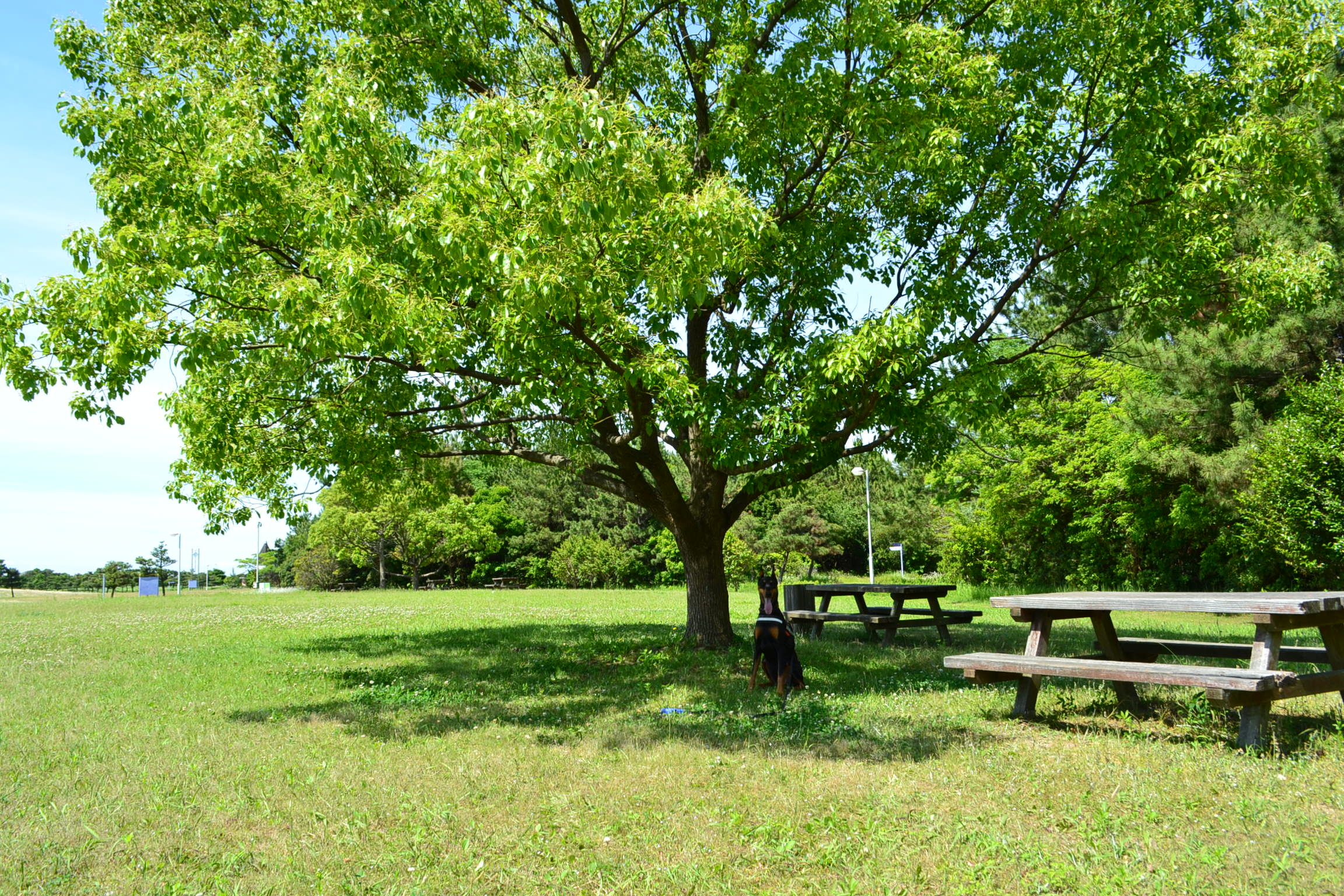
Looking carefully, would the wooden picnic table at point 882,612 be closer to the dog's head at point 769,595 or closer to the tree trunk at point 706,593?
the tree trunk at point 706,593

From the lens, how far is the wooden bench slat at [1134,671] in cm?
585

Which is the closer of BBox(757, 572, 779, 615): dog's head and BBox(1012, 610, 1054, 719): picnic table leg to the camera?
BBox(1012, 610, 1054, 719): picnic table leg

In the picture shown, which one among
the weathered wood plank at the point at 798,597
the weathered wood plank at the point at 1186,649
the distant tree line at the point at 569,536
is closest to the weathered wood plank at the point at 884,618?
the weathered wood plank at the point at 798,597

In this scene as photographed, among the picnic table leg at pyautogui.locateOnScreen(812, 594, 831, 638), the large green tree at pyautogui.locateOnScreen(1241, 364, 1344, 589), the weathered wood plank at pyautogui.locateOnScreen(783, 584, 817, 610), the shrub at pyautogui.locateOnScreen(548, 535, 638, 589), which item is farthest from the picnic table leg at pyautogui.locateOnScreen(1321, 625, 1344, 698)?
the shrub at pyautogui.locateOnScreen(548, 535, 638, 589)

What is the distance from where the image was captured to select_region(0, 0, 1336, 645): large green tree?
24.1 ft

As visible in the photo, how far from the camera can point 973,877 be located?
413 centimetres

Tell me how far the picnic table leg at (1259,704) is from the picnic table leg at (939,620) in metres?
7.08

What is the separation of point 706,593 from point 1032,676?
5884 mm

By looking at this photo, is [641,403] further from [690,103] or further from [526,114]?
[690,103]

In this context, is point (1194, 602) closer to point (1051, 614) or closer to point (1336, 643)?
point (1051, 614)

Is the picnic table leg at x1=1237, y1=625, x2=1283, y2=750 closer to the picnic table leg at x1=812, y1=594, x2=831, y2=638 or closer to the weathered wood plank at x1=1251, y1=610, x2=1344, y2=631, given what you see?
the weathered wood plank at x1=1251, y1=610, x2=1344, y2=631

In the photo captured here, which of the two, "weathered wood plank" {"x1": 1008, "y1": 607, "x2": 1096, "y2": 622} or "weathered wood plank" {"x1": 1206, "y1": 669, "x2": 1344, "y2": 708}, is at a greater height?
"weathered wood plank" {"x1": 1008, "y1": 607, "x2": 1096, "y2": 622}

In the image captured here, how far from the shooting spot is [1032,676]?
24.9 ft

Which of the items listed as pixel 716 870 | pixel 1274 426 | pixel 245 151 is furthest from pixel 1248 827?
pixel 1274 426
